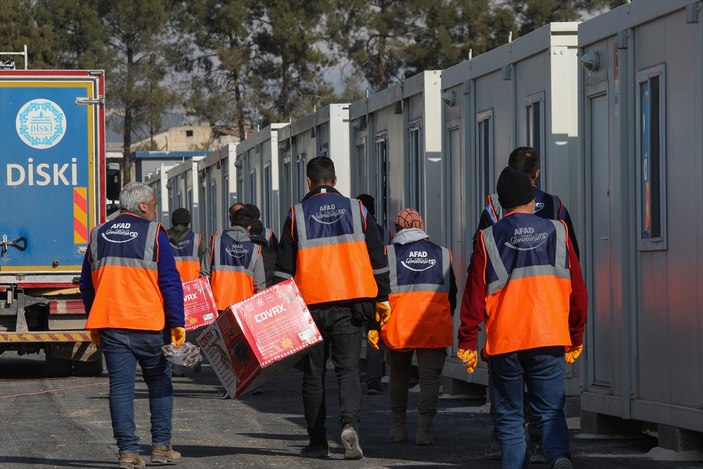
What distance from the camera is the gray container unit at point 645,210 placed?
31.4ft

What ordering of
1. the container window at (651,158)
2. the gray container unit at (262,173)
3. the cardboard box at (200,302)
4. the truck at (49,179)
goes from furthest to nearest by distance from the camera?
the gray container unit at (262,173), the truck at (49,179), the cardboard box at (200,302), the container window at (651,158)

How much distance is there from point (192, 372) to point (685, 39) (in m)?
10.1

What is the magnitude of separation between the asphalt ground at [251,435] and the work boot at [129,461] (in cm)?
40

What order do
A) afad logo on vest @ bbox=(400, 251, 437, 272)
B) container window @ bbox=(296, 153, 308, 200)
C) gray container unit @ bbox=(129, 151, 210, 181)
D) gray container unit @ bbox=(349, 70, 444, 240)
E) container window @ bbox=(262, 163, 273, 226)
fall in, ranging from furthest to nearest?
1. gray container unit @ bbox=(129, 151, 210, 181)
2. container window @ bbox=(262, 163, 273, 226)
3. container window @ bbox=(296, 153, 308, 200)
4. gray container unit @ bbox=(349, 70, 444, 240)
5. afad logo on vest @ bbox=(400, 251, 437, 272)

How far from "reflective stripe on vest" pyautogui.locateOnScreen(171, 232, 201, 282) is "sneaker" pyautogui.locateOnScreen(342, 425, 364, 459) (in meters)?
8.21

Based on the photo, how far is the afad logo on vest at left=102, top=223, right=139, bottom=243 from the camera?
9.66m

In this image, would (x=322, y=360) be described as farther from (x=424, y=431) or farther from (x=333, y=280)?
(x=424, y=431)

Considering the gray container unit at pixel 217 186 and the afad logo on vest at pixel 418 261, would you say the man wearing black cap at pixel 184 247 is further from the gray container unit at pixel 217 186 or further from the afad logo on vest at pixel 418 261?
the gray container unit at pixel 217 186

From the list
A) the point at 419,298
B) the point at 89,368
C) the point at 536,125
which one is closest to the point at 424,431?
the point at 419,298

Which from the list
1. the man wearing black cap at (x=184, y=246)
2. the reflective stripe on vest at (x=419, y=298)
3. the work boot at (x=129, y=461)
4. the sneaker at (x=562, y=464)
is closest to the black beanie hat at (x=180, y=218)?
the man wearing black cap at (x=184, y=246)

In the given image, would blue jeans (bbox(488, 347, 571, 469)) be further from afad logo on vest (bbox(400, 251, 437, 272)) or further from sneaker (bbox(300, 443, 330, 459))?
afad logo on vest (bbox(400, 251, 437, 272))

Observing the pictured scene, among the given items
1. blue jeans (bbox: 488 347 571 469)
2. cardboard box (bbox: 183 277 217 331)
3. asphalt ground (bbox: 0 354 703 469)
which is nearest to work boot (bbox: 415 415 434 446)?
asphalt ground (bbox: 0 354 703 469)

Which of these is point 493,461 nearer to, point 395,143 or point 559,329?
point 559,329

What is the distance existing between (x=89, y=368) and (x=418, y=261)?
7.82 meters
